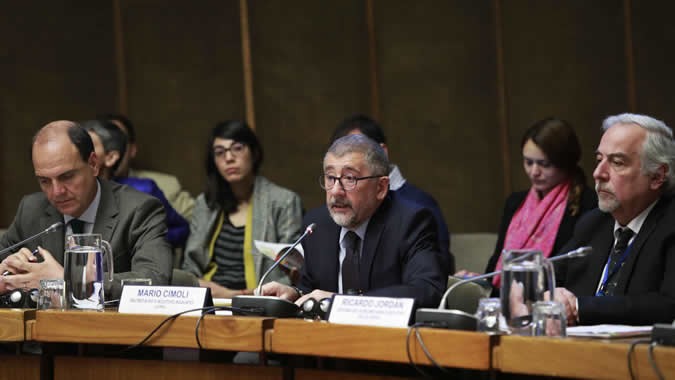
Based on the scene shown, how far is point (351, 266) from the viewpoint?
261 centimetres

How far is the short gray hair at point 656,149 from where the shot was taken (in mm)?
2328

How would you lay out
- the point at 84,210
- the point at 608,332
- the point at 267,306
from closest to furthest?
the point at 608,332, the point at 267,306, the point at 84,210

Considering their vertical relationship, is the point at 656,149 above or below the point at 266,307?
above

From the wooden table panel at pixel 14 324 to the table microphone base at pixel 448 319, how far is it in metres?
1.10

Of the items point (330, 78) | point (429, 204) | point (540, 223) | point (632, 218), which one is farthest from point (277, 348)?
point (330, 78)

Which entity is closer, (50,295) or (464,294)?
(50,295)

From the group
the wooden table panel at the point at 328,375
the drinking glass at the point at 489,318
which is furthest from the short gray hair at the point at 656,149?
the wooden table panel at the point at 328,375

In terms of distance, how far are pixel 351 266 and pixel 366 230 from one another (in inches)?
5.0

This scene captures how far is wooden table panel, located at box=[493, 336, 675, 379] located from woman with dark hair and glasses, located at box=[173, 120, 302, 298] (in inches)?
95.7

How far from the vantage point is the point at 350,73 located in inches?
209

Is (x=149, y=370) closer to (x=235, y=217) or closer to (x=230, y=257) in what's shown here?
(x=230, y=257)

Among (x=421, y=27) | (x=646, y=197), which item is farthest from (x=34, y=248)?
(x=421, y=27)

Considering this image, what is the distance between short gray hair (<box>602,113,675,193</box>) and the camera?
2.33 m

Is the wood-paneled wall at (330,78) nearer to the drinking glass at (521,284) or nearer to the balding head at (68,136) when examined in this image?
the balding head at (68,136)
